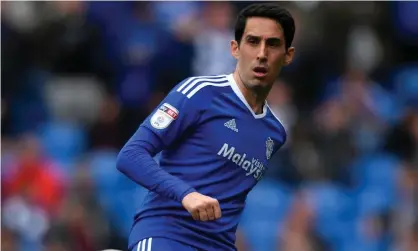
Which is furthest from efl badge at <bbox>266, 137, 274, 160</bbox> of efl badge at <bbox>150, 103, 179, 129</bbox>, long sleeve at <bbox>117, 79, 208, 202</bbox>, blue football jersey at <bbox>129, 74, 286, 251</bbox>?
efl badge at <bbox>150, 103, 179, 129</bbox>

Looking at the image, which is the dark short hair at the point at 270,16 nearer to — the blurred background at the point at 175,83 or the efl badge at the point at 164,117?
the efl badge at the point at 164,117

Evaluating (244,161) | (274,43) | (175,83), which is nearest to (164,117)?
(244,161)

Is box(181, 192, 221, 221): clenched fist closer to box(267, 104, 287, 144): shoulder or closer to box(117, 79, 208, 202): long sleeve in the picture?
box(117, 79, 208, 202): long sleeve

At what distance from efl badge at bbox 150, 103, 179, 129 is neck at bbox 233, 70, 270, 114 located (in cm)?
49

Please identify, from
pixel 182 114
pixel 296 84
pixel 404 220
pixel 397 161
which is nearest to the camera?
pixel 182 114

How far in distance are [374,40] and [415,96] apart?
1099mm

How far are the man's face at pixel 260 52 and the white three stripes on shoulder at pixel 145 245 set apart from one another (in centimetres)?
95

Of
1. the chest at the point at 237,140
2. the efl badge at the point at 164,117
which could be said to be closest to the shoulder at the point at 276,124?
the chest at the point at 237,140

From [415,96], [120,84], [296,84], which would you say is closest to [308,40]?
[296,84]

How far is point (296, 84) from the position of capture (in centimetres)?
1231

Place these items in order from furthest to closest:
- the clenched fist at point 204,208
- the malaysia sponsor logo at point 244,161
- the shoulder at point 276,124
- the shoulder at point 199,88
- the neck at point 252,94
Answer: the shoulder at point 276,124 → the neck at point 252,94 → the malaysia sponsor logo at point 244,161 → the shoulder at point 199,88 → the clenched fist at point 204,208

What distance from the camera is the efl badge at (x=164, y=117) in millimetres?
5281

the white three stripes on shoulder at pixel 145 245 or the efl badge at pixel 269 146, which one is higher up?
the efl badge at pixel 269 146

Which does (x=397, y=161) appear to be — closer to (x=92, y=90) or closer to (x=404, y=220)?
(x=404, y=220)
